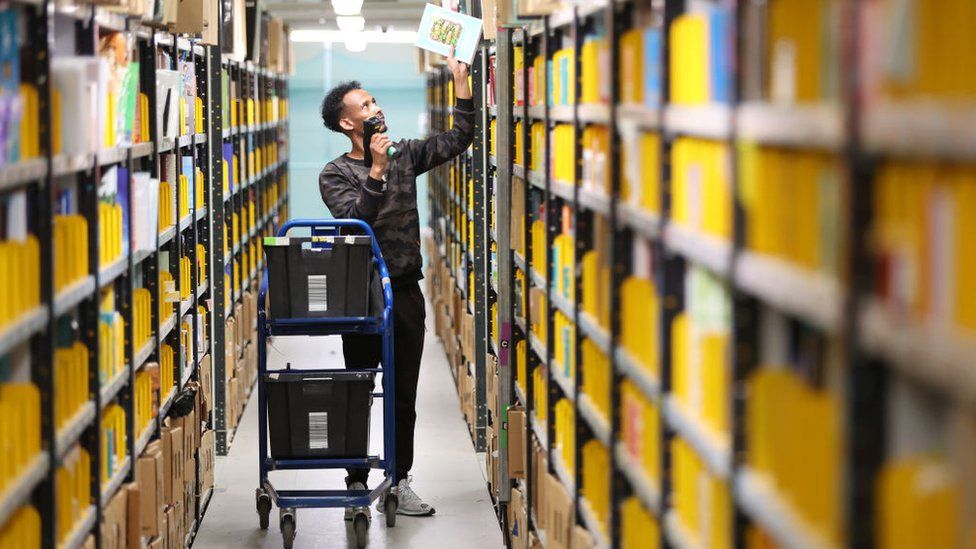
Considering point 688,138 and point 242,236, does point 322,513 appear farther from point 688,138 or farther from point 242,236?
point 688,138

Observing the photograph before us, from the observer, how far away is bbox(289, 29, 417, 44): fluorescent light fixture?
18875 mm

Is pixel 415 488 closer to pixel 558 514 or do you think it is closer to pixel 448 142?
pixel 448 142

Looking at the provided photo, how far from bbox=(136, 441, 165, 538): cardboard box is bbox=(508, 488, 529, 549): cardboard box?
4.66ft

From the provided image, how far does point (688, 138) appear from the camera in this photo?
286 centimetres

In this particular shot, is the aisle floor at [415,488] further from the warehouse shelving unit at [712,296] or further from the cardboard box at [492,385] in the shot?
the warehouse shelving unit at [712,296]

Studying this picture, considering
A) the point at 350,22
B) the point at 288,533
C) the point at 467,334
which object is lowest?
the point at 288,533

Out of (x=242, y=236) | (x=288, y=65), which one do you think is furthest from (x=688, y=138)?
(x=288, y=65)

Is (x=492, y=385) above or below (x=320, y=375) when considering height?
below

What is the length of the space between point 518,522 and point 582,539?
165cm

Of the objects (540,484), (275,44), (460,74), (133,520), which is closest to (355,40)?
(275,44)

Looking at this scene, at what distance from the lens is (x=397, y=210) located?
6.33 meters

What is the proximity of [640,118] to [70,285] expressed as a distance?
1660 millimetres

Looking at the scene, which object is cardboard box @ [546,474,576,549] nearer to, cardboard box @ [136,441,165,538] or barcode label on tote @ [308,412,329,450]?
cardboard box @ [136,441,165,538]

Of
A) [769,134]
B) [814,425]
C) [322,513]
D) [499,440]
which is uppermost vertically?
[769,134]
